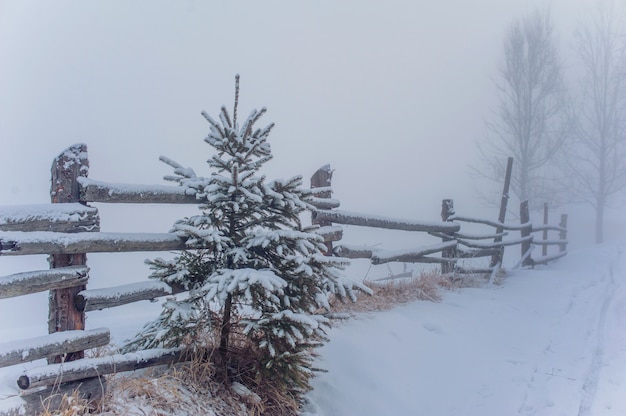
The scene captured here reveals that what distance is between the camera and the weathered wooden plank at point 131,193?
3.24 m

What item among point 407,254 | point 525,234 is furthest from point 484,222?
point 407,254

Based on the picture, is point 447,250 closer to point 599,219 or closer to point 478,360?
point 478,360

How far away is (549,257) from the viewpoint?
1274cm

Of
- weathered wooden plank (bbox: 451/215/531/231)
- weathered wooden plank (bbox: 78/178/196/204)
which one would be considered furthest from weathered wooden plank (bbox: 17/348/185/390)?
weathered wooden plank (bbox: 451/215/531/231)

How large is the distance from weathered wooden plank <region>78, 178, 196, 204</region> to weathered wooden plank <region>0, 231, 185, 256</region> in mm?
281

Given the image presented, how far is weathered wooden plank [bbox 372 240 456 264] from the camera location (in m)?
6.14

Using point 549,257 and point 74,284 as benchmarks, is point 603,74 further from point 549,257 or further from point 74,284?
point 74,284

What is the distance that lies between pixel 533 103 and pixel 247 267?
67.8 feet

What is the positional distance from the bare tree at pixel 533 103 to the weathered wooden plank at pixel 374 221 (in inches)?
552

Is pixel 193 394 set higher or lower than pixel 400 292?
lower

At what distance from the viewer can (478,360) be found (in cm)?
462

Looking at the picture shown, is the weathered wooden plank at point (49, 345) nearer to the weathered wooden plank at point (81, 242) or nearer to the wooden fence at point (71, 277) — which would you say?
the wooden fence at point (71, 277)

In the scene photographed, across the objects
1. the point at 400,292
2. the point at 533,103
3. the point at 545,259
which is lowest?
the point at 545,259

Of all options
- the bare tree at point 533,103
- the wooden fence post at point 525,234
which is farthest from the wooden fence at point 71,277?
the bare tree at point 533,103
